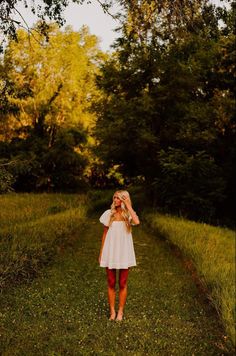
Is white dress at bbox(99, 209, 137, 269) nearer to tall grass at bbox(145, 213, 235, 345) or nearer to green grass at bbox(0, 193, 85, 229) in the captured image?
tall grass at bbox(145, 213, 235, 345)

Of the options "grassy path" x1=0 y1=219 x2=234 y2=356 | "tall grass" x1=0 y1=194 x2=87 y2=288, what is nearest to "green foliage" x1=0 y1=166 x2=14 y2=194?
"tall grass" x1=0 y1=194 x2=87 y2=288

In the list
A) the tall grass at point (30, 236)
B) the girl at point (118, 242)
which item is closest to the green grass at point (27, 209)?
the tall grass at point (30, 236)

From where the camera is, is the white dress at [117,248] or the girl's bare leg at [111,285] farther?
the girl's bare leg at [111,285]

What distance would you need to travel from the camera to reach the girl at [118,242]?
782cm

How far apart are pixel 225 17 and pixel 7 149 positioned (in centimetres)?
2817

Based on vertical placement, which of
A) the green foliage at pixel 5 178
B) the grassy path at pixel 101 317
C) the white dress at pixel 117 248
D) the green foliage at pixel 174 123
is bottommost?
the grassy path at pixel 101 317

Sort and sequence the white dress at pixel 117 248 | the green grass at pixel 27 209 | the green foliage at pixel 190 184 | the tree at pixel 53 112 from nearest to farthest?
1. the white dress at pixel 117 248
2. the green grass at pixel 27 209
3. the green foliage at pixel 190 184
4. the tree at pixel 53 112

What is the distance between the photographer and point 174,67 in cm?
2562

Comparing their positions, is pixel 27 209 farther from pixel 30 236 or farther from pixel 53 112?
pixel 53 112

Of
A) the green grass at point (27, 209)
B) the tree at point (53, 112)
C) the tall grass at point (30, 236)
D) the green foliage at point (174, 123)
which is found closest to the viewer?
the tall grass at point (30, 236)

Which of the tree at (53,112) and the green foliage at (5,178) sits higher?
the tree at (53,112)

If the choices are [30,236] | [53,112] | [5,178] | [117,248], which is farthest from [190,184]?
[53,112]

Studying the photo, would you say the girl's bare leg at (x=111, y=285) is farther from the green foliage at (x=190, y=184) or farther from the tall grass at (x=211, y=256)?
the green foliage at (x=190, y=184)

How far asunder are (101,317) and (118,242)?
1.44 meters
